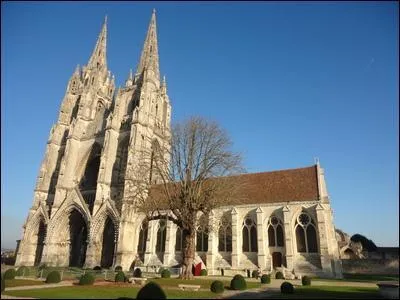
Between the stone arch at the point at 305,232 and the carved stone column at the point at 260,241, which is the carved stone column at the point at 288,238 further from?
the carved stone column at the point at 260,241

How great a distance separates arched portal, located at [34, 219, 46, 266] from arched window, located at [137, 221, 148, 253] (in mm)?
13849

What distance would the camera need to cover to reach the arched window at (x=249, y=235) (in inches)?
1206

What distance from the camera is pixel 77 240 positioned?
39.9m

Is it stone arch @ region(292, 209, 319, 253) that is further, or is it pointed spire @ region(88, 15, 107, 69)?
pointed spire @ region(88, 15, 107, 69)

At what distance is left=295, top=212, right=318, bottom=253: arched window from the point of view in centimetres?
2822

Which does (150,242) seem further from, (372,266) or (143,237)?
(372,266)

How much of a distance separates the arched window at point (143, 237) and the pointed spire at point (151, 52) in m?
24.2

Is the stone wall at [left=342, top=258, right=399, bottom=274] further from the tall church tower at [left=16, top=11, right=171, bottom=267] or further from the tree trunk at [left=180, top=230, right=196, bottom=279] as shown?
the tall church tower at [left=16, top=11, right=171, bottom=267]

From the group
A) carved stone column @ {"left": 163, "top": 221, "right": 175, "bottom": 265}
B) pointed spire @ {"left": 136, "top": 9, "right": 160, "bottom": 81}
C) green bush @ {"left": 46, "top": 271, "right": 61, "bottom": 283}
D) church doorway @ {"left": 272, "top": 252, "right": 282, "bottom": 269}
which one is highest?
pointed spire @ {"left": 136, "top": 9, "right": 160, "bottom": 81}

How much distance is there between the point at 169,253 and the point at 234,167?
14.7m

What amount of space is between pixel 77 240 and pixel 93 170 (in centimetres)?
1011

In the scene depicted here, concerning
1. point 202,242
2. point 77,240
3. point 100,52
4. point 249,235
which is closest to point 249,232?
point 249,235

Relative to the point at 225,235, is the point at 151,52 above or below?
above

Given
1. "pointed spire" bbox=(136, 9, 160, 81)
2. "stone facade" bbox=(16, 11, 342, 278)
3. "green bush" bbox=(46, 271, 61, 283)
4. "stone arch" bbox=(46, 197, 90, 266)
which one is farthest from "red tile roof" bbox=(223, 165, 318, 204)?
"pointed spire" bbox=(136, 9, 160, 81)
